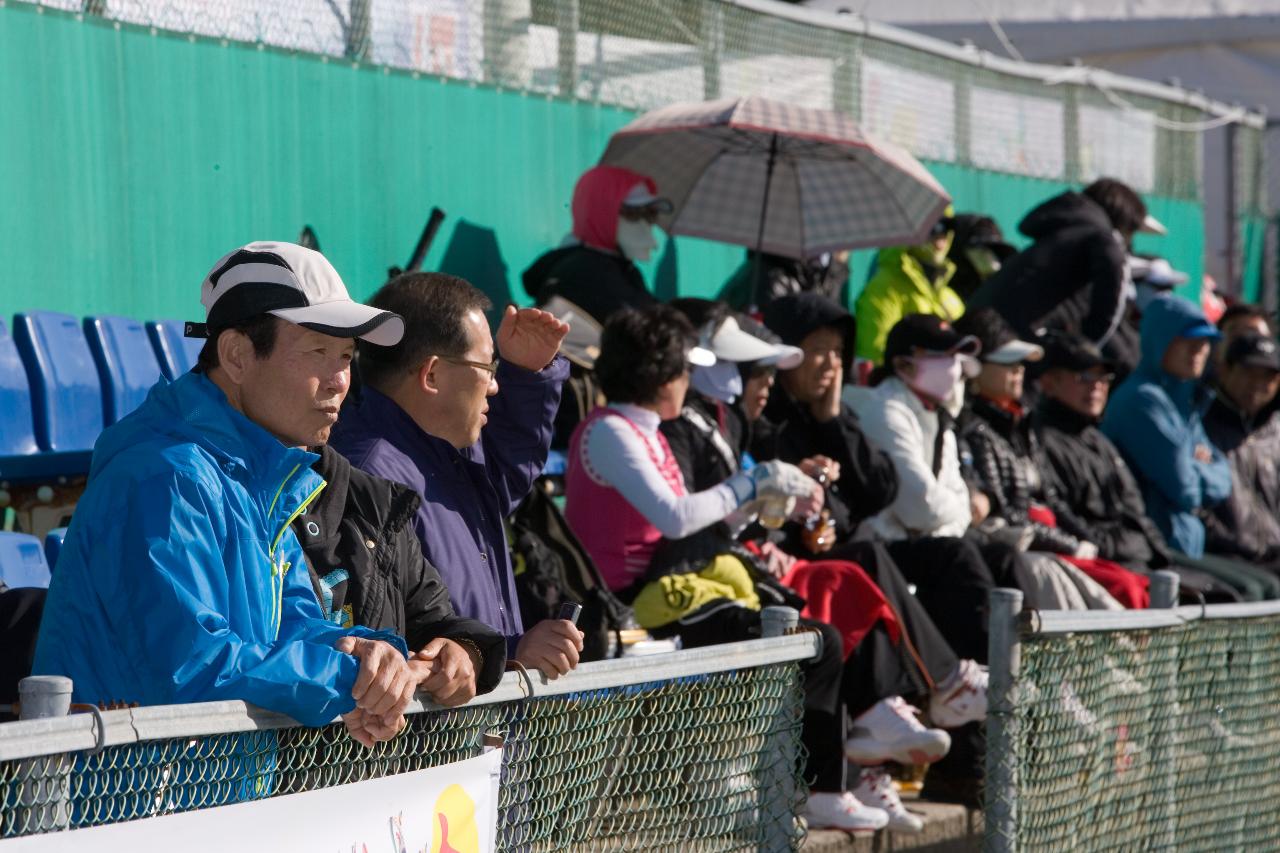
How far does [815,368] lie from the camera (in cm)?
677

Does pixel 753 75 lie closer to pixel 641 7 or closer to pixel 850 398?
pixel 641 7

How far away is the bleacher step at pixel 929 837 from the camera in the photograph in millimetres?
5422

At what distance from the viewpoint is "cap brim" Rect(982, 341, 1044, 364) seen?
7.77 metres

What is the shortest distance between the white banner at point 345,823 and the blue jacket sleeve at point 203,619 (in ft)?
0.45

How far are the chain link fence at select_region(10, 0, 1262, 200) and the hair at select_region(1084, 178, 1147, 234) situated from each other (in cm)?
99

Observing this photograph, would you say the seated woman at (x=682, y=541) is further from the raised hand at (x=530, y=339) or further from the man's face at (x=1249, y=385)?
the man's face at (x=1249, y=385)

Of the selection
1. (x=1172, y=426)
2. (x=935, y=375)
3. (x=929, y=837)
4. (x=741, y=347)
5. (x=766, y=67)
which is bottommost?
(x=929, y=837)

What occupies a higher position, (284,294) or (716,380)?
(284,294)

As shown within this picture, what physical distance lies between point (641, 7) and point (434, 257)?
1882mm

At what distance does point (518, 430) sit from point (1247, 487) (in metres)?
5.98

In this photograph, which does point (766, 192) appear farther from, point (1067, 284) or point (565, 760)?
point (565, 760)

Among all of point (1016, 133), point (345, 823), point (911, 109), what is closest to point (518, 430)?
point (345, 823)

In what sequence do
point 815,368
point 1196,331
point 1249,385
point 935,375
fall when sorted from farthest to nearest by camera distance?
point 1249,385, point 1196,331, point 935,375, point 815,368

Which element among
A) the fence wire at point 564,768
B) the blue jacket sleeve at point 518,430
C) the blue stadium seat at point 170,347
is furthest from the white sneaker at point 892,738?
the blue stadium seat at point 170,347
